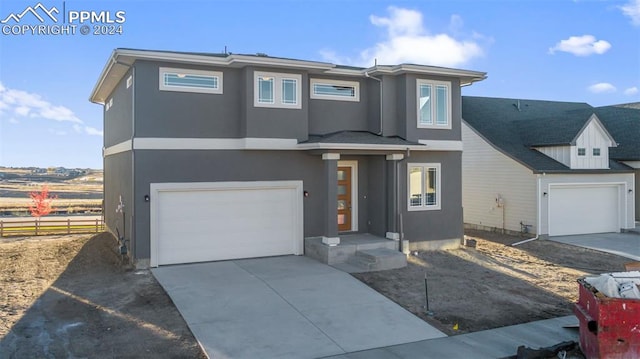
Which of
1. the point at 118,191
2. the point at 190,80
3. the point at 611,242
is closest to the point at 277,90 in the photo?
the point at 190,80

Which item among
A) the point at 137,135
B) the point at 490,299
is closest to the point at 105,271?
the point at 137,135

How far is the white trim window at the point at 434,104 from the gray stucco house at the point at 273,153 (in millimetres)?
33

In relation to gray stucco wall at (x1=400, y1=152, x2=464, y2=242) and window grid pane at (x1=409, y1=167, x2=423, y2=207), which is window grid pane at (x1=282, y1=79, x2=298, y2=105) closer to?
gray stucco wall at (x1=400, y1=152, x2=464, y2=242)

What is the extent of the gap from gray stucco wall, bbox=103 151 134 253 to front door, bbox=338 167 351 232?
5.87 meters

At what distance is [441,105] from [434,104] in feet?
0.91

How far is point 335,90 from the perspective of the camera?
13.6 meters

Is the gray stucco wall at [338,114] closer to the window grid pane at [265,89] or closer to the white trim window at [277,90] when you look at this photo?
the white trim window at [277,90]

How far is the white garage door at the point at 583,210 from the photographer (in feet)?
56.8

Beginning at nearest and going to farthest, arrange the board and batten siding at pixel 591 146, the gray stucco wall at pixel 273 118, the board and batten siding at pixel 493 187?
the gray stucco wall at pixel 273 118
the board and batten siding at pixel 493 187
the board and batten siding at pixel 591 146

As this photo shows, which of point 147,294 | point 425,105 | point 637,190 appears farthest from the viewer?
point 637,190

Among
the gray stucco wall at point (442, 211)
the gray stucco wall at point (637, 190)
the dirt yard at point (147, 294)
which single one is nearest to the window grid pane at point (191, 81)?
the dirt yard at point (147, 294)

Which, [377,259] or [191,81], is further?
[191,81]

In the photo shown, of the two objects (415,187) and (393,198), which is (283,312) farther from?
(415,187)

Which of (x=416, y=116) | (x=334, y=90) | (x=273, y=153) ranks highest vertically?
(x=334, y=90)
